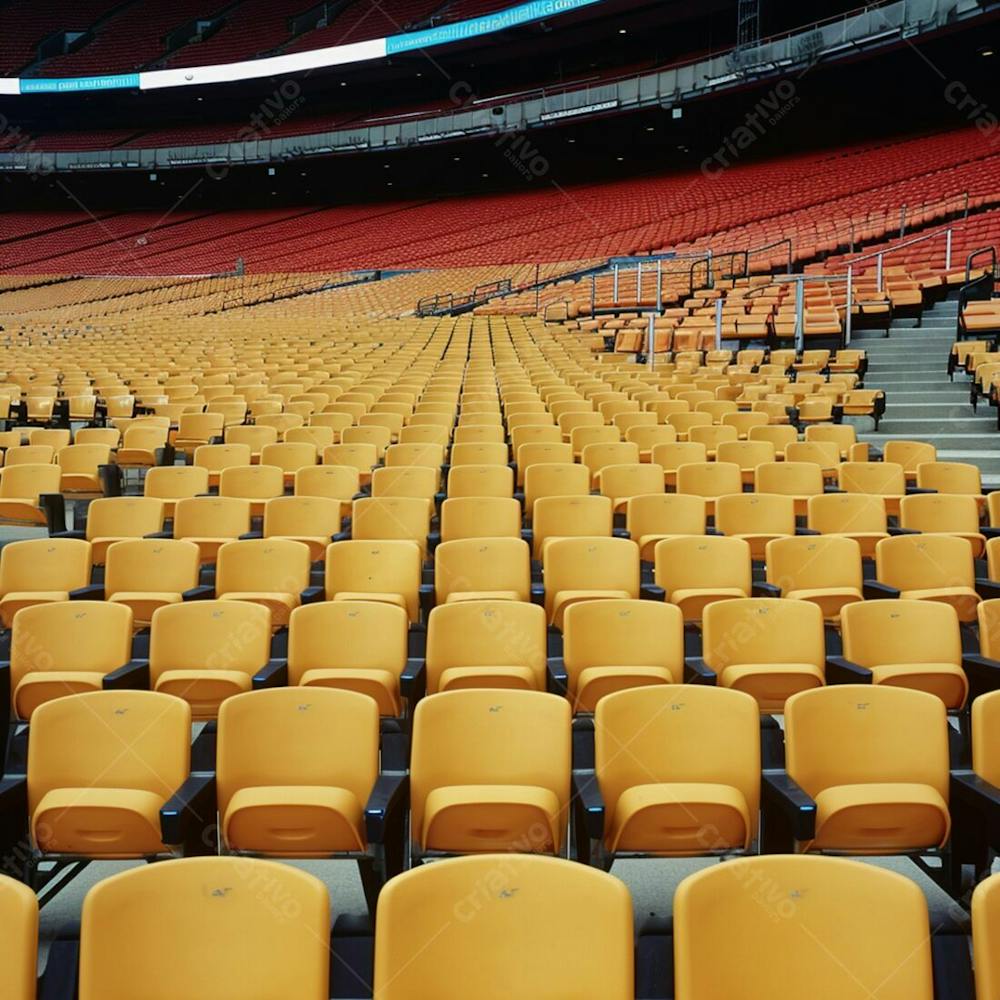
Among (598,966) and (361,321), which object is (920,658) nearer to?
(598,966)

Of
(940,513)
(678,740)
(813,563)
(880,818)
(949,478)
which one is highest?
(949,478)

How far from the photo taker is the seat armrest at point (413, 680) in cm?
344

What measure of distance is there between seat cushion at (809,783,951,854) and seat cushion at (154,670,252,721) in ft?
6.50

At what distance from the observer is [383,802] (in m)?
2.57

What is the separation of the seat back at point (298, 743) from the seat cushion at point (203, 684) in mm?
646

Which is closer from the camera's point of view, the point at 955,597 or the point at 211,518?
the point at 955,597

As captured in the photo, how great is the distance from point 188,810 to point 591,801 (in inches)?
42.7

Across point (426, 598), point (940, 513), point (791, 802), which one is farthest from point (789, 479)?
point (791, 802)

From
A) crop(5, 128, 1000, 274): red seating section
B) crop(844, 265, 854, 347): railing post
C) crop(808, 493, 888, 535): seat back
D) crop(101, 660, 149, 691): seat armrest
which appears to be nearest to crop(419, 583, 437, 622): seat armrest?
crop(101, 660, 149, 691): seat armrest

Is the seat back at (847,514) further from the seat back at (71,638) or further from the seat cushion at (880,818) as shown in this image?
the seat back at (71,638)

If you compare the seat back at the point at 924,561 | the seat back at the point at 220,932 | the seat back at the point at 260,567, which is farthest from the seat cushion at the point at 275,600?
the seat back at the point at 924,561

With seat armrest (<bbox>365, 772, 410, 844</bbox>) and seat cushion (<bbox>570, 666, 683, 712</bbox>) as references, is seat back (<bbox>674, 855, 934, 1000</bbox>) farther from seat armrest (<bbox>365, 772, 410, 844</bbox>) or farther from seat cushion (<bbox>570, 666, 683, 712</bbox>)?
seat cushion (<bbox>570, 666, 683, 712</bbox>)

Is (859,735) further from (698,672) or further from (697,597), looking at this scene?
(697,597)

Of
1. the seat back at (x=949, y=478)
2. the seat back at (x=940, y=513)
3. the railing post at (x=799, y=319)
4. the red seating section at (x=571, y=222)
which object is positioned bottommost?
the seat back at (x=940, y=513)
